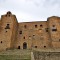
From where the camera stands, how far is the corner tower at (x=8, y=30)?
149 feet

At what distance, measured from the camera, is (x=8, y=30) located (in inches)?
1886

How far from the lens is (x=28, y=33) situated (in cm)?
5094

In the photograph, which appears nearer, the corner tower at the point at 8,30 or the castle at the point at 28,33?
the corner tower at the point at 8,30

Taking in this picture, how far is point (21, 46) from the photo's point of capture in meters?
49.2

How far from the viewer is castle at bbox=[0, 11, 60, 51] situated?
46.8m

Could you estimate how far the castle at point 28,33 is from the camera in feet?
153

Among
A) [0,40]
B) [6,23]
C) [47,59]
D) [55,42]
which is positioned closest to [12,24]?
[6,23]

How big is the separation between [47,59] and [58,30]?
16.9 metres

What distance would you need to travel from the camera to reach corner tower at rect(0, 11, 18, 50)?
45.6m

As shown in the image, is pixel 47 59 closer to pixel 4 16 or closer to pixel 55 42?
pixel 55 42

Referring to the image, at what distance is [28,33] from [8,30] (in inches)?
244

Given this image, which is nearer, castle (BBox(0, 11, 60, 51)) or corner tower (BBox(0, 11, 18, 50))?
corner tower (BBox(0, 11, 18, 50))

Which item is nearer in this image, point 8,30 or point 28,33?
point 8,30

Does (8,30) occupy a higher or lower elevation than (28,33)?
higher
